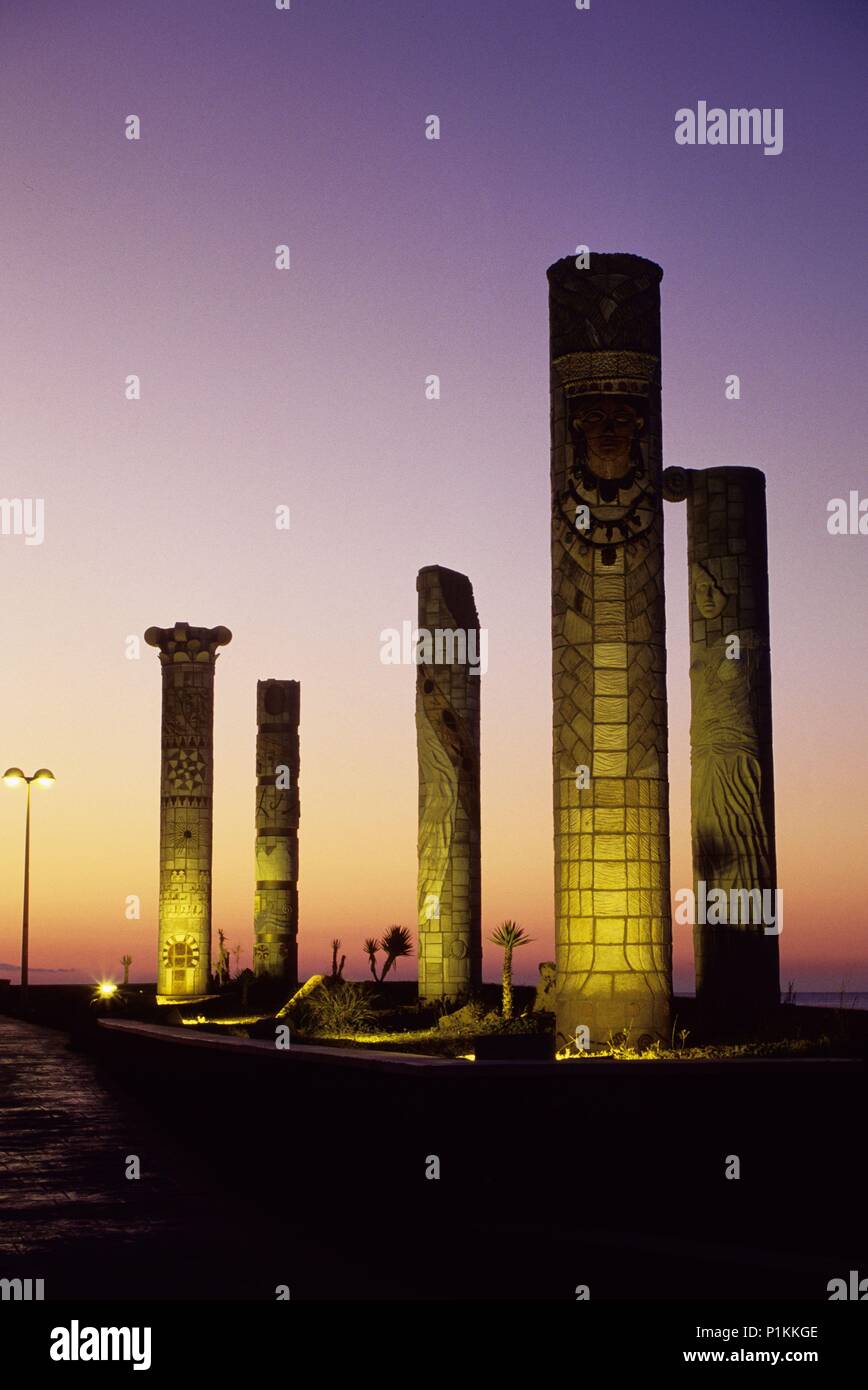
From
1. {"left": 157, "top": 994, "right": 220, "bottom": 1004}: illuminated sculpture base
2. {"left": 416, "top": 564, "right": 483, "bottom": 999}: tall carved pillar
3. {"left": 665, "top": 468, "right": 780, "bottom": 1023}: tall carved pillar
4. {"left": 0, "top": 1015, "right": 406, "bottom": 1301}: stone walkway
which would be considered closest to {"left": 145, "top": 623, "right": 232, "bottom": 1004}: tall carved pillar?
{"left": 157, "top": 994, "right": 220, "bottom": 1004}: illuminated sculpture base

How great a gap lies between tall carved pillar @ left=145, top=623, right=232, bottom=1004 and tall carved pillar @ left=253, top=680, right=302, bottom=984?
1195mm

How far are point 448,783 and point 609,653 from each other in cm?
1048

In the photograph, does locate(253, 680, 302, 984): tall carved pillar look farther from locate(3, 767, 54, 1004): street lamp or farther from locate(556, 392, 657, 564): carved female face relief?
locate(556, 392, 657, 564): carved female face relief

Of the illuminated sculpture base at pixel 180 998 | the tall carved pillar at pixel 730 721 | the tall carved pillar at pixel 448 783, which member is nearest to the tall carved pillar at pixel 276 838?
the illuminated sculpture base at pixel 180 998

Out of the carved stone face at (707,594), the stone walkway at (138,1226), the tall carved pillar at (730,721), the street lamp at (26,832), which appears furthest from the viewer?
the street lamp at (26,832)

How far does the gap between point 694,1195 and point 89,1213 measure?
3.46 m

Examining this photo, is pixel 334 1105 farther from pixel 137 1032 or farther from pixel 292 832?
pixel 292 832

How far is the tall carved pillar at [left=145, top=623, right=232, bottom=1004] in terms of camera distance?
116ft

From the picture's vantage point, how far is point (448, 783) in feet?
85.3

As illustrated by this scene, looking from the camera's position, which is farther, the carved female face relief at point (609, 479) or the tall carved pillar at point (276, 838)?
the tall carved pillar at point (276, 838)

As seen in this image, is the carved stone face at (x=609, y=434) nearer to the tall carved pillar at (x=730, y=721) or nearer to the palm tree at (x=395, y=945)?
the tall carved pillar at (x=730, y=721)

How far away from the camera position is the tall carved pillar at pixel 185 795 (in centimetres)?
3534

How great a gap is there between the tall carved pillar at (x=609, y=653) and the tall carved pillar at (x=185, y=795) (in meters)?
20.2

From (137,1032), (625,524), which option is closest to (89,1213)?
(137,1032)
